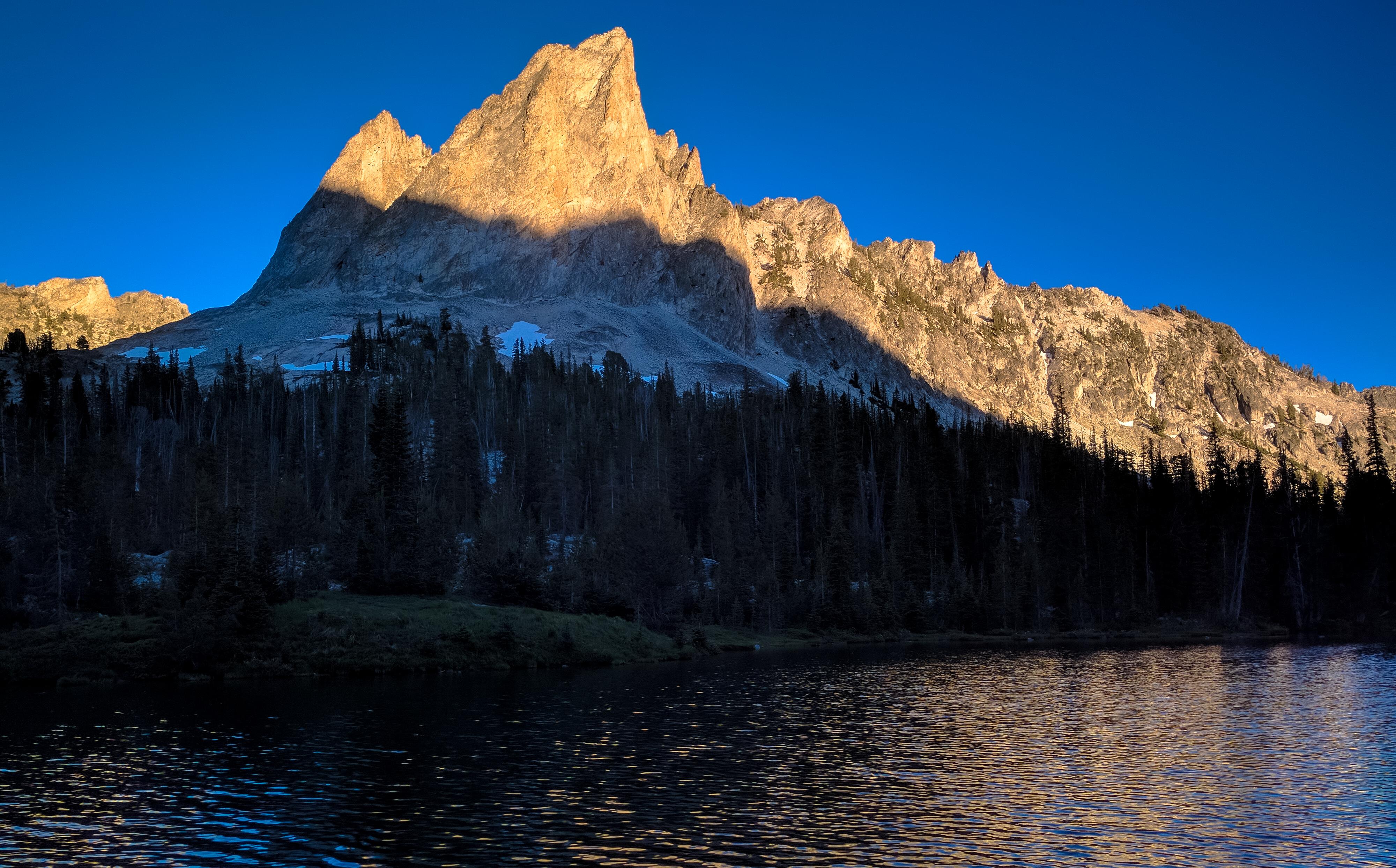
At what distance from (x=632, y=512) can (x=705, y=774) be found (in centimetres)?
5891

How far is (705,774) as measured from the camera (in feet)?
93.7

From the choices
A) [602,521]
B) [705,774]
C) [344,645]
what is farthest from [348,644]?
[602,521]

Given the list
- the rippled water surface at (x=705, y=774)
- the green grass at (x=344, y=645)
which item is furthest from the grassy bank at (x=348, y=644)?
the rippled water surface at (x=705, y=774)

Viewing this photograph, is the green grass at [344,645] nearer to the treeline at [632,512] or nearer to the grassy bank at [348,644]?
the grassy bank at [348,644]

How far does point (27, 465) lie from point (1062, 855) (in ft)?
385

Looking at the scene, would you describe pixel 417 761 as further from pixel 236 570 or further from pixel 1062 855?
pixel 236 570

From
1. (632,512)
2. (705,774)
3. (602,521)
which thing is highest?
(632,512)

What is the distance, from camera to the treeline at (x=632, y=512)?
7194 centimetres

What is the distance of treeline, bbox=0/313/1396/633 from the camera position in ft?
236

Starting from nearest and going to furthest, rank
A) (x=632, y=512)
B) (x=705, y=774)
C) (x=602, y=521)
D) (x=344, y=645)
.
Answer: (x=705, y=774) → (x=344, y=645) → (x=632, y=512) → (x=602, y=521)

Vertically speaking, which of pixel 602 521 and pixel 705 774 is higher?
pixel 602 521

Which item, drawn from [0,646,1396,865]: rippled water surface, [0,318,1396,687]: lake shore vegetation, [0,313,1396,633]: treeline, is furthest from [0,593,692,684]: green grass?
[0,646,1396,865]: rippled water surface

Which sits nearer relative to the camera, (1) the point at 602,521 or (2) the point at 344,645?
(2) the point at 344,645

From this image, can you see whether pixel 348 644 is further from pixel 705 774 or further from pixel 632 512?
pixel 705 774
